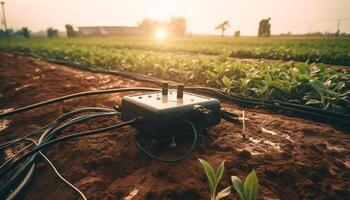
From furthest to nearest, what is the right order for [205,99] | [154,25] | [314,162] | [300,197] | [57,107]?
[154,25]
[57,107]
[205,99]
[314,162]
[300,197]

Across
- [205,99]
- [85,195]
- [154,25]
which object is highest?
[154,25]

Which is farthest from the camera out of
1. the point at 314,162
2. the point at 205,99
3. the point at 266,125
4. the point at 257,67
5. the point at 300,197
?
the point at 257,67

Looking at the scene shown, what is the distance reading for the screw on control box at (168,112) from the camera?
1455mm

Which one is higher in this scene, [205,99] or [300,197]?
[205,99]

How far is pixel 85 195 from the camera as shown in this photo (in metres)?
1.30

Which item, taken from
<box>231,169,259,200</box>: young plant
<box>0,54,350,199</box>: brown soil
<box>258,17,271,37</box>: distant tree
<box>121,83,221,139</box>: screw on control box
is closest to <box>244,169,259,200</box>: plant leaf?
<box>231,169,259,200</box>: young plant

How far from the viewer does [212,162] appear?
1.50 metres

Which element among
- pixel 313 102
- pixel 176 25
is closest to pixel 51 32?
pixel 176 25

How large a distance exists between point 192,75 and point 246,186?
10.5 ft

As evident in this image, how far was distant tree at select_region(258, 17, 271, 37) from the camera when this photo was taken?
40750 mm

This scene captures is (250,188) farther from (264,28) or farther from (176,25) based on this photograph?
(176,25)

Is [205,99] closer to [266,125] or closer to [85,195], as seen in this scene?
[266,125]

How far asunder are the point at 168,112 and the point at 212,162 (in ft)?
1.30

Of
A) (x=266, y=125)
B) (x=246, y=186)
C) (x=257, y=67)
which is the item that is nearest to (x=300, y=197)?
(x=246, y=186)
